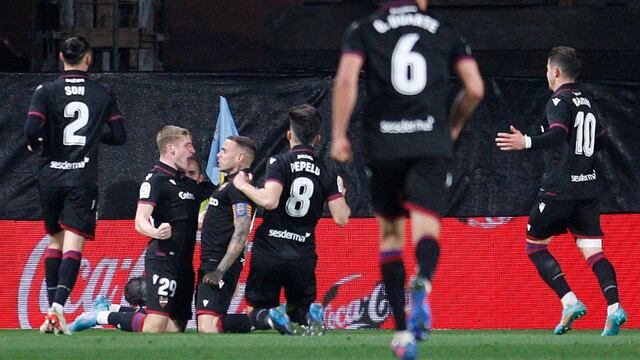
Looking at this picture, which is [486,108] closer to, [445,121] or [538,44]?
[538,44]

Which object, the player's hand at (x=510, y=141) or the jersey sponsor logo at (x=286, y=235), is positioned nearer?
the player's hand at (x=510, y=141)

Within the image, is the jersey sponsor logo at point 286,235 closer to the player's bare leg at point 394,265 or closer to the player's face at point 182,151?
the player's face at point 182,151

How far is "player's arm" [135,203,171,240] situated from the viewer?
10008 mm

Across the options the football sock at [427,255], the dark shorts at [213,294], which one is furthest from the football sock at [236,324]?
the football sock at [427,255]

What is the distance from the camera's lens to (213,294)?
33.6ft

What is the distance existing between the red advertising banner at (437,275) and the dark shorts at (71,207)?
2172 millimetres

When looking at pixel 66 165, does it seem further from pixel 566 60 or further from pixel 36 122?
pixel 566 60

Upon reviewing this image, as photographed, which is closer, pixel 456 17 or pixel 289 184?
pixel 289 184

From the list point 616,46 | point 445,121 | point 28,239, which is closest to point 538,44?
point 616,46

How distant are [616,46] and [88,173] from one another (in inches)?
224

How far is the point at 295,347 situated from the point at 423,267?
1.69 meters

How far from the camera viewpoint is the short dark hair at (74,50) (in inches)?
390

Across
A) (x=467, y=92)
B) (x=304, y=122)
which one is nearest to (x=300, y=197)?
(x=304, y=122)

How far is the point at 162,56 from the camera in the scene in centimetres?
1672
